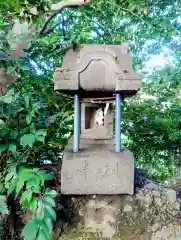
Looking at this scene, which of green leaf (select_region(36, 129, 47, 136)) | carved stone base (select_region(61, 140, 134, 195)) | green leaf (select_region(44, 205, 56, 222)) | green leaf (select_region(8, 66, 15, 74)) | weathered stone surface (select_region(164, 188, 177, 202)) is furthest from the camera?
weathered stone surface (select_region(164, 188, 177, 202))

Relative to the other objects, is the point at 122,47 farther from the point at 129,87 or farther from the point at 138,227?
the point at 138,227

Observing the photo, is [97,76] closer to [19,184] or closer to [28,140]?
[28,140]

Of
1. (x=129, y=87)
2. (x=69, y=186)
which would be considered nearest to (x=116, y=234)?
(x=69, y=186)

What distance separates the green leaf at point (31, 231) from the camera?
5.37 feet

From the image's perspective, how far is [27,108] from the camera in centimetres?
195

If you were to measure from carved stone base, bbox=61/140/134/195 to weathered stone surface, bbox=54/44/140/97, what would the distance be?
59cm

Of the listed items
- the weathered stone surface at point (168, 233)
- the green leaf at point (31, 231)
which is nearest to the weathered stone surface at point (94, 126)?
the weathered stone surface at point (168, 233)

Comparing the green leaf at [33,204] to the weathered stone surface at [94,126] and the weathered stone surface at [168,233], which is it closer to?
the weathered stone surface at [94,126]

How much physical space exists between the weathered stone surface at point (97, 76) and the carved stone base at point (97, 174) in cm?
59

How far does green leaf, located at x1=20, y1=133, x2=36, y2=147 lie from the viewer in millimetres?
1788

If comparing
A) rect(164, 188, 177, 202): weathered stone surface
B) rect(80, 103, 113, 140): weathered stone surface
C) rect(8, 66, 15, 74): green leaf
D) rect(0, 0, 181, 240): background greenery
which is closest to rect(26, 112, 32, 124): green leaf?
rect(0, 0, 181, 240): background greenery

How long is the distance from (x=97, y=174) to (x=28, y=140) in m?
0.72

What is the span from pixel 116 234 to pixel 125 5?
245 cm

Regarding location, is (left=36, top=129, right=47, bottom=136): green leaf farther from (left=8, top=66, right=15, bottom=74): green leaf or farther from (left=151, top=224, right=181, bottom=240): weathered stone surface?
(left=151, top=224, right=181, bottom=240): weathered stone surface
